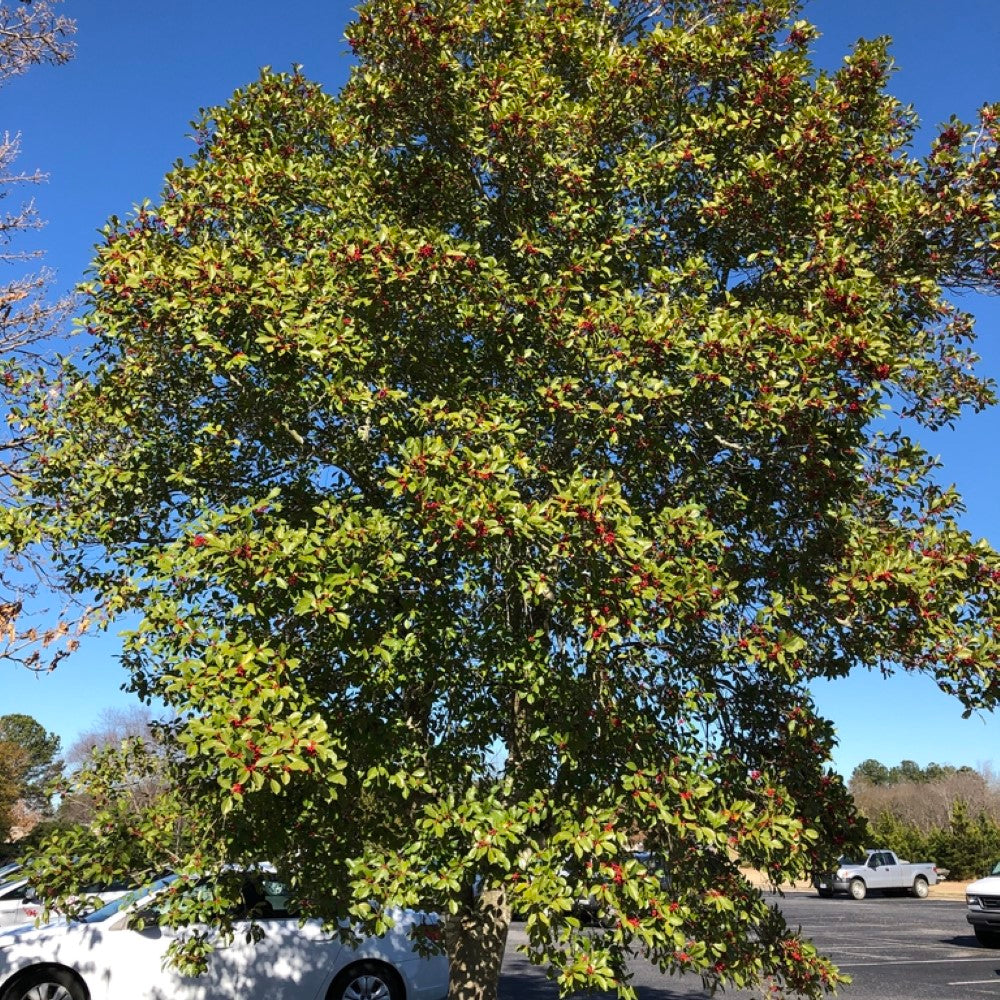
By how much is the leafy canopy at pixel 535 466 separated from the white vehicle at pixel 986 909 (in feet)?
47.7

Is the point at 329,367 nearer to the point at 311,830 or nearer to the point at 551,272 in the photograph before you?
the point at 551,272

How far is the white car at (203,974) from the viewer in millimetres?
8641

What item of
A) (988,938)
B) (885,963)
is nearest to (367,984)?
(885,963)

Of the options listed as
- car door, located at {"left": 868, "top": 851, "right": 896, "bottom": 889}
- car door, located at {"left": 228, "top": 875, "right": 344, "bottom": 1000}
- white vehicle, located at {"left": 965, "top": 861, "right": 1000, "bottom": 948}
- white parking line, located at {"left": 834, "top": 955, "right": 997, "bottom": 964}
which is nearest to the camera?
car door, located at {"left": 228, "top": 875, "right": 344, "bottom": 1000}

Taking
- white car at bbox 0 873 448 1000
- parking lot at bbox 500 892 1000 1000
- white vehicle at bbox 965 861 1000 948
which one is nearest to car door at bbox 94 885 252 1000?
white car at bbox 0 873 448 1000

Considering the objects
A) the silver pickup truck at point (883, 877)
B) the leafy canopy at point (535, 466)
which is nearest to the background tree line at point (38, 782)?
the leafy canopy at point (535, 466)

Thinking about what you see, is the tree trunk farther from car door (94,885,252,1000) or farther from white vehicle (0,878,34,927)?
white vehicle (0,878,34,927)

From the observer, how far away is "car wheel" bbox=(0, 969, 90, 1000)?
8.57 m

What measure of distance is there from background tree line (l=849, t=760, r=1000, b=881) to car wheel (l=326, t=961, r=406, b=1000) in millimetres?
5799

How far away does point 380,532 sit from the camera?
192 inches

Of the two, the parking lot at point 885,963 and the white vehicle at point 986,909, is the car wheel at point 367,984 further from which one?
the white vehicle at point 986,909

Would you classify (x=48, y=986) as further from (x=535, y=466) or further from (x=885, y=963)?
(x=885, y=963)

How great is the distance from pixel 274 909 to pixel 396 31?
361 inches

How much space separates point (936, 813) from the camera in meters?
78.6
